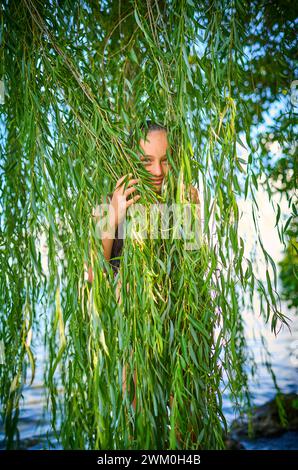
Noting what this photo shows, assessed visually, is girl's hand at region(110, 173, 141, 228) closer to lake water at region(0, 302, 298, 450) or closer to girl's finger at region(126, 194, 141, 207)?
girl's finger at region(126, 194, 141, 207)

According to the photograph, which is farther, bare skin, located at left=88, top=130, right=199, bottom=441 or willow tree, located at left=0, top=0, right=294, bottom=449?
bare skin, located at left=88, top=130, right=199, bottom=441

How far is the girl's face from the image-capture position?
1.31m

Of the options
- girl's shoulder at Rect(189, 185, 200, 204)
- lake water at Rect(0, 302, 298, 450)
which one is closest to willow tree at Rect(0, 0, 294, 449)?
girl's shoulder at Rect(189, 185, 200, 204)

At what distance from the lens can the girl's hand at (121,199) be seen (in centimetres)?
114

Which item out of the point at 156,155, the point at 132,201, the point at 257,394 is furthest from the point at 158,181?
the point at 257,394

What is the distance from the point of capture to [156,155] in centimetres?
134

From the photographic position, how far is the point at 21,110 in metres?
1.30

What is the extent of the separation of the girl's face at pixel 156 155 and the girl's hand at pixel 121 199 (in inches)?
6.6

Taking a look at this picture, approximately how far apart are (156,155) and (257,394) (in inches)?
110

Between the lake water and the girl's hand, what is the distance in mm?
1036

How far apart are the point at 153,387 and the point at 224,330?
0.75ft

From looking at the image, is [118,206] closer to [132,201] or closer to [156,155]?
[132,201]

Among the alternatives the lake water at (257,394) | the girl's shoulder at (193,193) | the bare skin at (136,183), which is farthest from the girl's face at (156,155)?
the lake water at (257,394)
